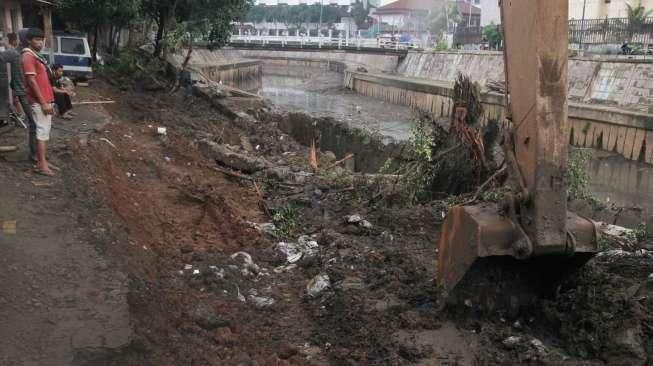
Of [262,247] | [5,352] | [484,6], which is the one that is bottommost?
[262,247]

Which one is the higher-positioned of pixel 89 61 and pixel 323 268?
pixel 89 61

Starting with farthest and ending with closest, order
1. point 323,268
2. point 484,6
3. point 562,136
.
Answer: point 484,6 → point 323,268 → point 562,136

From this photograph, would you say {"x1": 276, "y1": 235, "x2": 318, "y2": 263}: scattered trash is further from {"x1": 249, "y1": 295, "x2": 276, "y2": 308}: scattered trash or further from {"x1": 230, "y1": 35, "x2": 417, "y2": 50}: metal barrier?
{"x1": 230, "y1": 35, "x2": 417, "y2": 50}: metal barrier

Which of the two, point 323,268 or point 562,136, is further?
point 323,268

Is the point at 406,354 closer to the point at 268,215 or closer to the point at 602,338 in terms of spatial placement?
the point at 602,338

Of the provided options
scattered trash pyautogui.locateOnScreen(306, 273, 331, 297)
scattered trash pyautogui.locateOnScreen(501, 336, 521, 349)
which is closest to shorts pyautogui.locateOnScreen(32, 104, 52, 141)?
scattered trash pyautogui.locateOnScreen(306, 273, 331, 297)

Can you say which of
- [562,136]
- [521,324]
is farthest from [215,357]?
[562,136]

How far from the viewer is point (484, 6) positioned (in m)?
57.7

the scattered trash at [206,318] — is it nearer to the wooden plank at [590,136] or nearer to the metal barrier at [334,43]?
the wooden plank at [590,136]

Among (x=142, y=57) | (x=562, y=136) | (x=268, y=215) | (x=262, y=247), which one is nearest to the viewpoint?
(x=562, y=136)

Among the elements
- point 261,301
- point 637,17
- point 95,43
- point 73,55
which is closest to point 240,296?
point 261,301

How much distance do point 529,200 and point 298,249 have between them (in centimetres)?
357

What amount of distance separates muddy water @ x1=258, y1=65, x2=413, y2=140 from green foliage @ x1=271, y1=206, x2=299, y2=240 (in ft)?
33.9

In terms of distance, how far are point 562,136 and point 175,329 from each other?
3.13 m
